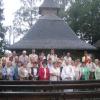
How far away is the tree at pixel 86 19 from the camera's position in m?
44.1

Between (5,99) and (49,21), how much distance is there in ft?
99.8

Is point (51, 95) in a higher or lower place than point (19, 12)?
lower

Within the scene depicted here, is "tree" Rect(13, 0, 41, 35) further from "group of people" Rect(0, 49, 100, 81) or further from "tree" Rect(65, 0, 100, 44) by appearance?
"group of people" Rect(0, 49, 100, 81)

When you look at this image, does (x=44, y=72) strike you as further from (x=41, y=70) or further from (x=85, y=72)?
(x=85, y=72)

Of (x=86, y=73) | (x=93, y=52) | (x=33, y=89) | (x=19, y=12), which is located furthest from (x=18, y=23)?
(x=33, y=89)

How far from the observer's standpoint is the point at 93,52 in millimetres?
38062

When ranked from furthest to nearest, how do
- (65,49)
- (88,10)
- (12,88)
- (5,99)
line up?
1. (88,10)
2. (65,49)
3. (12,88)
4. (5,99)

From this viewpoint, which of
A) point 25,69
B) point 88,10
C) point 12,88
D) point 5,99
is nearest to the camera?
point 5,99

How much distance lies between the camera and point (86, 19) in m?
44.7

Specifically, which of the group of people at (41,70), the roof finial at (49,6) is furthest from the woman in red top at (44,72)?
the roof finial at (49,6)

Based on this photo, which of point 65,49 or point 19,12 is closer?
point 65,49

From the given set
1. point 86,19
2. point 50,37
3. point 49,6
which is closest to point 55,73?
point 50,37

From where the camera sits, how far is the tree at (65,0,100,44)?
145 feet

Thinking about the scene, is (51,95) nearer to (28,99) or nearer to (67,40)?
(28,99)
